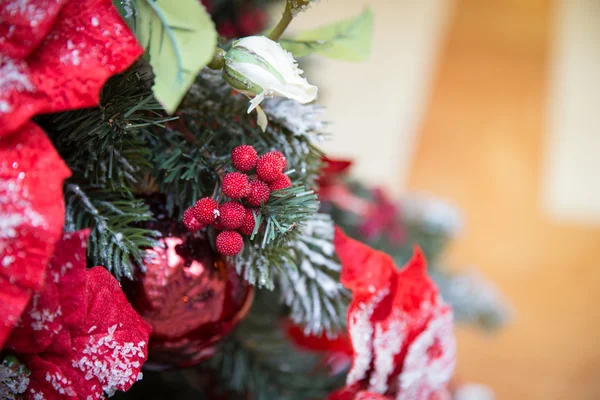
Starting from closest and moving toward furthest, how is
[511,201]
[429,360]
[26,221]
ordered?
[26,221] < [429,360] < [511,201]

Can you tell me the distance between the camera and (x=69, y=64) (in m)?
0.17

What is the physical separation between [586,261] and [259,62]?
1219mm

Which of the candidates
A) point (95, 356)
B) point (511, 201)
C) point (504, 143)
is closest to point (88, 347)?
point (95, 356)

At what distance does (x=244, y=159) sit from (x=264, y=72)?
4cm

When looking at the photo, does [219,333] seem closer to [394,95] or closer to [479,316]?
[479,316]

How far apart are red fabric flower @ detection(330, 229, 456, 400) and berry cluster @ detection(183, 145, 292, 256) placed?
0.20ft

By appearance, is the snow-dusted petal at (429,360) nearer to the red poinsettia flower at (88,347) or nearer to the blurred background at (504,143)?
the red poinsettia flower at (88,347)

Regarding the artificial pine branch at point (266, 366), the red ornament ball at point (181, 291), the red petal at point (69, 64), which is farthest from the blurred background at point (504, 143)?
the red petal at point (69, 64)

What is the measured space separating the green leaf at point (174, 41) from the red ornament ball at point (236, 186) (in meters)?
0.04

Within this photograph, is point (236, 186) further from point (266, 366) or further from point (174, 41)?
point (266, 366)

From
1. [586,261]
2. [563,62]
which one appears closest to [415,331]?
[586,261]

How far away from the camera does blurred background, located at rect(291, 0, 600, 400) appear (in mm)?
1008

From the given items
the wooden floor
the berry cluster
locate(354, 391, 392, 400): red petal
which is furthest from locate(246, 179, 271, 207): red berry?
the wooden floor

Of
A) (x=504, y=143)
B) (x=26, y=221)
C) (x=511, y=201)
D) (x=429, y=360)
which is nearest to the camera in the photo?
(x=26, y=221)
